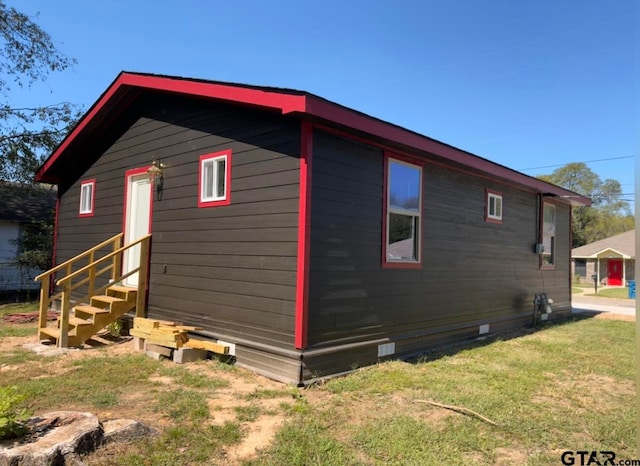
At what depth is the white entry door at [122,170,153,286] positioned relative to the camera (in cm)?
793

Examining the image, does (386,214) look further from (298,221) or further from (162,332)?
(162,332)

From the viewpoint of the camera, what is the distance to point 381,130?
575 centimetres

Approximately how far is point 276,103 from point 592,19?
350 inches

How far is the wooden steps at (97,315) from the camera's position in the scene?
6.55m

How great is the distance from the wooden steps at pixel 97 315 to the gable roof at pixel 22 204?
9937mm

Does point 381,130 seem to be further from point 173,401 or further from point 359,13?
point 359,13

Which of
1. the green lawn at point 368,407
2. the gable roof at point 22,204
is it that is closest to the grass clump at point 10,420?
the green lawn at point 368,407

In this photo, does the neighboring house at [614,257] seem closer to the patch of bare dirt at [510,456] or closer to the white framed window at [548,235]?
the white framed window at [548,235]

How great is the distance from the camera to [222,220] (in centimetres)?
613

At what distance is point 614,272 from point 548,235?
87.0ft

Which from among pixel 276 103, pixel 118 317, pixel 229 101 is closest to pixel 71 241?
pixel 118 317

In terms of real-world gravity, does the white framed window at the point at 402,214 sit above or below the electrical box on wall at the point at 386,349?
above

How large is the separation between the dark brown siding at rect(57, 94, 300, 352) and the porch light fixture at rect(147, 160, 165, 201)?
11 centimetres

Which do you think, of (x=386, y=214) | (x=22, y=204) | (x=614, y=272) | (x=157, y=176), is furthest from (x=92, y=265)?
(x=614, y=272)
